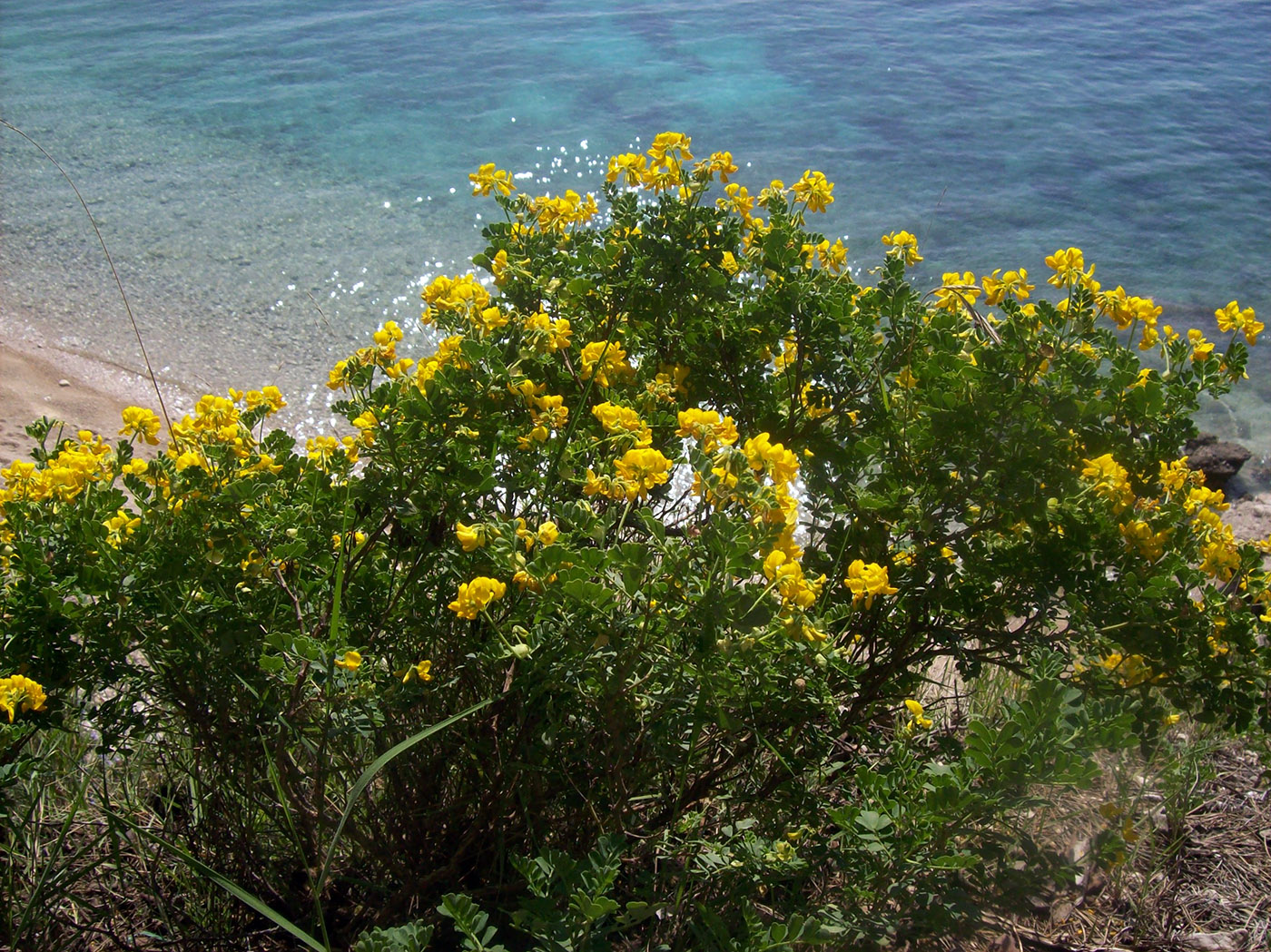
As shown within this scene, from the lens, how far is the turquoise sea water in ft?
21.8

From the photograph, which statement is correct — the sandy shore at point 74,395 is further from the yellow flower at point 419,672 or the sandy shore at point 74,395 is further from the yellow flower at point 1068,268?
the yellow flower at point 419,672

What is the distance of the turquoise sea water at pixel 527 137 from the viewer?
6648mm

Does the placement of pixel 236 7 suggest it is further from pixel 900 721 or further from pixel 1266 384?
pixel 900 721

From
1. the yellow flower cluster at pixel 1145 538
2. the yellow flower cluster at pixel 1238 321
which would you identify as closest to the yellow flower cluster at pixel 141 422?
the yellow flower cluster at pixel 1145 538

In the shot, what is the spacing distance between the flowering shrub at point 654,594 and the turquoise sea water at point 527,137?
3.75m

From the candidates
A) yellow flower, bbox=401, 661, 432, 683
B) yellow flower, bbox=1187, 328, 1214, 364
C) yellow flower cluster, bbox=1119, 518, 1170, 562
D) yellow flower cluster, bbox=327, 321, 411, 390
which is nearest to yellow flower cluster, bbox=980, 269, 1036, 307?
yellow flower, bbox=1187, 328, 1214, 364

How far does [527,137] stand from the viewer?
348 inches

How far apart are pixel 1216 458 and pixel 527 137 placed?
6.17 metres

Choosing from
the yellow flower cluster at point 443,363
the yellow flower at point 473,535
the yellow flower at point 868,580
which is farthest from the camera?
the yellow flower cluster at point 443,363

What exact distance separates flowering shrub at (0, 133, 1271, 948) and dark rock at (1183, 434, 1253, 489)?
3897 mm

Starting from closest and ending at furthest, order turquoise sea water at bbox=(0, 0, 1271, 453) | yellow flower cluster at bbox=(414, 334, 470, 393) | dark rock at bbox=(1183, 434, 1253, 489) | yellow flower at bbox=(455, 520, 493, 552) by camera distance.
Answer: yellow flower at bbox=(455, 520, 493, 552), yellow flower cluster at bbox=(414, 334, 470, 393), dark rock at bbox=(1183, 434, 1253, 489), turquoise sea water at bbox=(0, 0, 1271, 453)

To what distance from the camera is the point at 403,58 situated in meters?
10.8

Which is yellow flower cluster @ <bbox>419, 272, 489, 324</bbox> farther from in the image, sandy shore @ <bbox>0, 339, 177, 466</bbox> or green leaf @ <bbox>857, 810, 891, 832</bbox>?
sandy shore @ <bbox>0, 339, 177, 466</bbox>

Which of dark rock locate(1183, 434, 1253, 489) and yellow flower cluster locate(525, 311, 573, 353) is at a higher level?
yellow flower cluster locate(525, 311, 573, 353)
